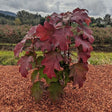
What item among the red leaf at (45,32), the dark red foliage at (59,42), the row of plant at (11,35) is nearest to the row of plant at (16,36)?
the row of plant at (11,35)

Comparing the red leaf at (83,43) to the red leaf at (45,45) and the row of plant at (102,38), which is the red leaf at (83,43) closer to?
the red leaf at (45,45)

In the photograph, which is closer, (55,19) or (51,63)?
(51,63)

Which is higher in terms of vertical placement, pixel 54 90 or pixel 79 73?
pixel 79 73

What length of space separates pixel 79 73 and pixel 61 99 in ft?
1.96

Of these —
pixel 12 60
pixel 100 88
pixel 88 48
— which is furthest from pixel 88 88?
pixel 12 60

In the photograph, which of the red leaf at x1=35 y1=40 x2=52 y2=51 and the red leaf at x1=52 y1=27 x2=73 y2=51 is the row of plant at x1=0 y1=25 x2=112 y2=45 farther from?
the red leaf at x1=52 y1=27 x2=73 y2=51

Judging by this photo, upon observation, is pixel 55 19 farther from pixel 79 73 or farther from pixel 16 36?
pixel 16 36

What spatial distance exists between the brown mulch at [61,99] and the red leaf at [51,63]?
0.63 m

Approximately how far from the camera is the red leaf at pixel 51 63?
1.48m

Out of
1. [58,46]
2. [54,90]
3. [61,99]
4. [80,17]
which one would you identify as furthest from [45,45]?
[61,99]

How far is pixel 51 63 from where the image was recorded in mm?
1499

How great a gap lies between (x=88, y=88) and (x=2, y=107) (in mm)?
1205

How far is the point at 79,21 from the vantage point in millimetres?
1635

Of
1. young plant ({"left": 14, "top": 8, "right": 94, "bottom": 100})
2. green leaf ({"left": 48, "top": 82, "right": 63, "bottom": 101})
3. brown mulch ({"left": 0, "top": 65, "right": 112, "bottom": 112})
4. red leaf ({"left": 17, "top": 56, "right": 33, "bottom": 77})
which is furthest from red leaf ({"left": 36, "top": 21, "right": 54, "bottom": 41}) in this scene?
brown mulch ({"left": 0, "top": 65, "right": 112, "bottom": 112})
